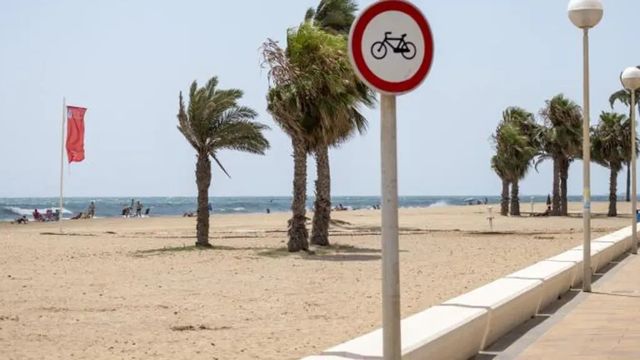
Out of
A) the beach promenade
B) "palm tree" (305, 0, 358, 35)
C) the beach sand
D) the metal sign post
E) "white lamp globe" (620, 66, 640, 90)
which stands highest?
"palm tree" (305, 0, 358, 35)

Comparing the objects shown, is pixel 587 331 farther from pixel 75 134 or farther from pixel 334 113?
pixel 75 134

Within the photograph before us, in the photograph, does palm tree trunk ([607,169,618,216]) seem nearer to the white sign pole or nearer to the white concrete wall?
the white concrete wall

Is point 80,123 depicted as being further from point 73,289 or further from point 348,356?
point 348,356

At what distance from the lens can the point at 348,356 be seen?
220 inches

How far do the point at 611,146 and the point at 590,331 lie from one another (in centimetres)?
4871

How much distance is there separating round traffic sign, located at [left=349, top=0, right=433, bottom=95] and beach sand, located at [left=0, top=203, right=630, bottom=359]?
4680mm

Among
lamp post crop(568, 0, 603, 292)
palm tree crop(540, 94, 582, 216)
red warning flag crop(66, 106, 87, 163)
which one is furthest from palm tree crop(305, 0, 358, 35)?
palm tree crop(540, 94, 582, 216)

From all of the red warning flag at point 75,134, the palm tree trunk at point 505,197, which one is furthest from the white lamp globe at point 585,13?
the palm tree trunk at point 505,197

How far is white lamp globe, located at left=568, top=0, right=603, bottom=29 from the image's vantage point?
41.8 feet

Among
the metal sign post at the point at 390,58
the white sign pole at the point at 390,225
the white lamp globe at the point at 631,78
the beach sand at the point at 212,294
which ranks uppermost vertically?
the white lamp globe at the point at 631,78

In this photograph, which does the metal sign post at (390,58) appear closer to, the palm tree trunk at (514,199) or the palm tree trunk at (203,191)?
the palm tree trunk at (203,191)

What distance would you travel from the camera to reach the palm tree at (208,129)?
2797cm

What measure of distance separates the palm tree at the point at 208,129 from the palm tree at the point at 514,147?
31091 millimetres

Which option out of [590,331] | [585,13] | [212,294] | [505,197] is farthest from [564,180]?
[590,331]
